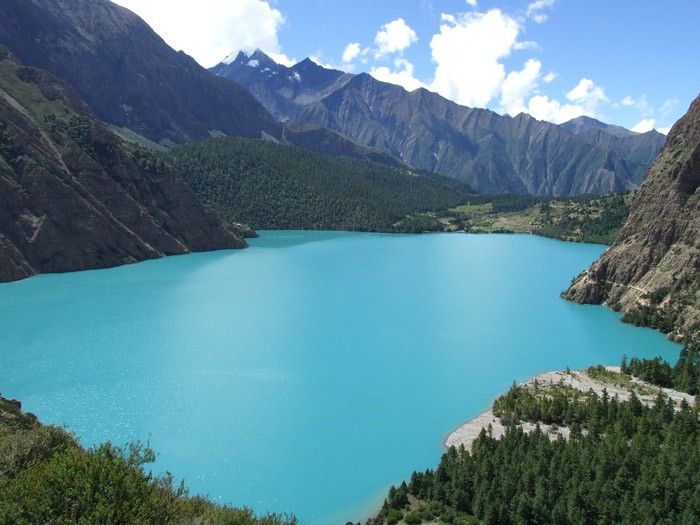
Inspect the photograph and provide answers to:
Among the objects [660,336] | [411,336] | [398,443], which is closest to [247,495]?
[398,443]

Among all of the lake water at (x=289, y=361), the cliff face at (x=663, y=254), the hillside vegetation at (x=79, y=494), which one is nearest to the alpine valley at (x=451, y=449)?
the hillside vegetation at (x=79, y=494)

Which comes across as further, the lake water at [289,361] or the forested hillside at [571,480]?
the lake water at [289,361]

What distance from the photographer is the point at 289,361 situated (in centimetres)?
5975

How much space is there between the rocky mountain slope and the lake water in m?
6.34

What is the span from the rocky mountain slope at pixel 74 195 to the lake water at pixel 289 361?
20.8 feet

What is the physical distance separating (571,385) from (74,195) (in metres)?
99.9

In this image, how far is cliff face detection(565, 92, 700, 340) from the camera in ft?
223

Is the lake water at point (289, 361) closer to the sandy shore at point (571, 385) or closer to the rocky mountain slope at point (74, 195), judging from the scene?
the sandy shore at point (571, 385)

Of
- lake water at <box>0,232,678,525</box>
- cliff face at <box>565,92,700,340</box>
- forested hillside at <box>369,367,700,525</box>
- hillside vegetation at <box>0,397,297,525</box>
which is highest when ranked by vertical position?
cliff face at <box>565,92,700,340</box>

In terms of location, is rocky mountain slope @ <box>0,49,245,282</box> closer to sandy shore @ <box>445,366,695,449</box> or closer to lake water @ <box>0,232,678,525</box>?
lake water @ <box>0,232,678,525</box>

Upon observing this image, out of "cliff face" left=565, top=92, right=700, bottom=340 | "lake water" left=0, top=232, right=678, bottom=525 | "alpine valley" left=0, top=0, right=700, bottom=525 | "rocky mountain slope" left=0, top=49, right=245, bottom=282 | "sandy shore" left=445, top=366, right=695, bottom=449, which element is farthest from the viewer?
"rocky mountain slope" left=0, top=49, right=245, bottom=282

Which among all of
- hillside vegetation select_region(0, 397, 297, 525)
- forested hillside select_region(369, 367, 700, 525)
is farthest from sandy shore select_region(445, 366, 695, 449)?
hillside vegetation select_region(0, 397, 297, 525)

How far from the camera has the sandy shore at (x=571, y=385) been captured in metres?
40.9

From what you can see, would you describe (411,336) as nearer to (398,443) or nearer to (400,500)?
(398,443)
